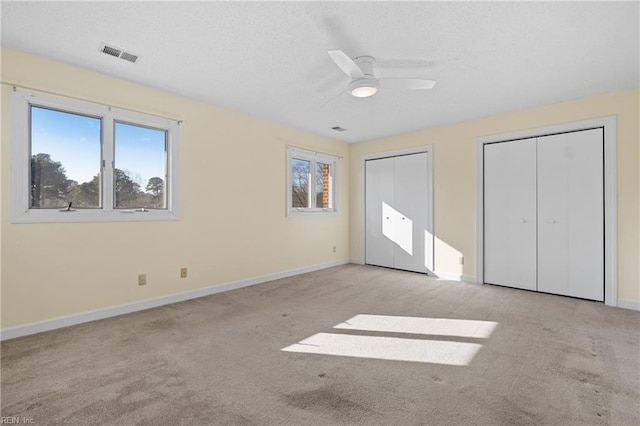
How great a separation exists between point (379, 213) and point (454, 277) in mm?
1813

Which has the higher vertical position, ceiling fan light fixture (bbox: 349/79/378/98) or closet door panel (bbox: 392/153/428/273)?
ceiling fan light fixture (bbox: 349/79/378/98)

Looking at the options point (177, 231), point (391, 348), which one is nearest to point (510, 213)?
point (391, 348)

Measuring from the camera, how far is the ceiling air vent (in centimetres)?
265

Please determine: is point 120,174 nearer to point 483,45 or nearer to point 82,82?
point 82,82

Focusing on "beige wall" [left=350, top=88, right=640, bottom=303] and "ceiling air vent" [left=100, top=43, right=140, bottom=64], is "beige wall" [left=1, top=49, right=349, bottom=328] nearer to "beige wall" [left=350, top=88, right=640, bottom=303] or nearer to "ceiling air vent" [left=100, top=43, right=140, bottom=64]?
"ceiling air vent" [left=100, top=43, right=140, bottom=64]

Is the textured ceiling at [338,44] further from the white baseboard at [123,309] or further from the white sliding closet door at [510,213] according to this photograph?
the white baseboard at [123,309]

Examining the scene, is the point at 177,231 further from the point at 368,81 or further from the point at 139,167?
the point at 368,81

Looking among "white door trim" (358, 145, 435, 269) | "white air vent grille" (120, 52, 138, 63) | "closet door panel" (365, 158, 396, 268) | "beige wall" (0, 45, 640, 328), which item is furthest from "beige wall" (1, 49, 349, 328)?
"closet door panel" (365, 158, 396, 268)

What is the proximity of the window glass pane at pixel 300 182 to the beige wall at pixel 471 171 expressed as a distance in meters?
1.19

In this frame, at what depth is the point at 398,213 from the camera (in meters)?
5.69

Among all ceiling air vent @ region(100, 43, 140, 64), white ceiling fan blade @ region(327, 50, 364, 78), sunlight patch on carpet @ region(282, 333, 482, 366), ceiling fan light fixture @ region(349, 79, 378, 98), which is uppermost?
ceiling air vent @ region(100, 43, 140, 64)

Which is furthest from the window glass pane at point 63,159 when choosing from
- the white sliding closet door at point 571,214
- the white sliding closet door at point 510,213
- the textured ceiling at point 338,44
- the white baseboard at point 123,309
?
the white sliding closet door at point 571,214

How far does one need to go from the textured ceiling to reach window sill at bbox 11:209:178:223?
146 centimetres

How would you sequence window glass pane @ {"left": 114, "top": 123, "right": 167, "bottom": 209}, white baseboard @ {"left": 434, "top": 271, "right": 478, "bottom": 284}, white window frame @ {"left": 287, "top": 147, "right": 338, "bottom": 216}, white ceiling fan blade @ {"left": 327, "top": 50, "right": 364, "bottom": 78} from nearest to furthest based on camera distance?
1. white ceiling fan blade @ {"left": 327, "top": 50, "right": 364, "bottom": 78}
2. window glass pane @ {"left": 114, "top": 123, "right": 167, "bottom": 209}
3. white baseboard @ {"left": 434, "top": 271, "right": 478, "bottom": 284}
4. white window frame @ {"left": 287, "top": 147, "right": 338, "bottom": 216}
